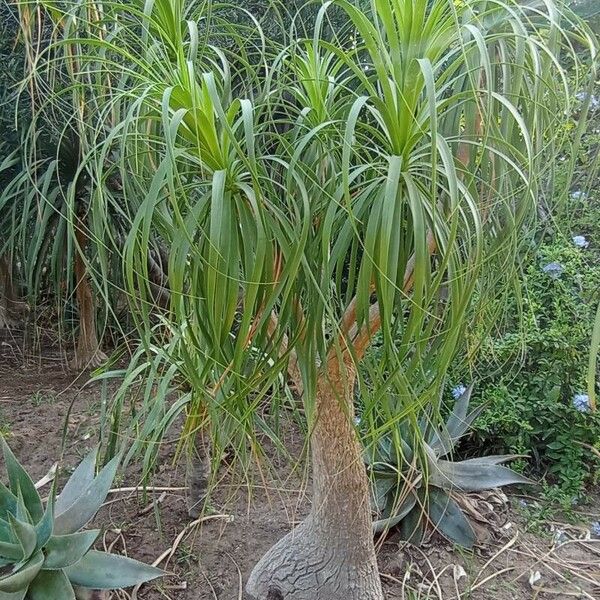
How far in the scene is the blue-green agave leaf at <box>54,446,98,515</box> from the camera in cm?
132

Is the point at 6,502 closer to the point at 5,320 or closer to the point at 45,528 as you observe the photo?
the point at 45,528

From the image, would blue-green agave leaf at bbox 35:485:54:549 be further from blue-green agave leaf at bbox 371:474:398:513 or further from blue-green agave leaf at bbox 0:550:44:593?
blue-green agave leaf at bbox 371:474:398:513

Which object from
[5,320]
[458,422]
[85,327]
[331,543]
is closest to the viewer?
[331,543]

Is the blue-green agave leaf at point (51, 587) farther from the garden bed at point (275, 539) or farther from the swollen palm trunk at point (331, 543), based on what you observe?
the swollen palm trunk at point (331, 543)

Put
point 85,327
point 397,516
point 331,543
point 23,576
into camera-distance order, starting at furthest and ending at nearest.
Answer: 1. point 85,327
2. point 397,516
3. point 331,543
4. point 23,576

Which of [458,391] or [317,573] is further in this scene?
[458,391]

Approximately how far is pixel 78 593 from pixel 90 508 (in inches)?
6.1

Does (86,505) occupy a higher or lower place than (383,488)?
higher

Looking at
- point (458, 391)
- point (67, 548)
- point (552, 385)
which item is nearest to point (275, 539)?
point (67, 548)

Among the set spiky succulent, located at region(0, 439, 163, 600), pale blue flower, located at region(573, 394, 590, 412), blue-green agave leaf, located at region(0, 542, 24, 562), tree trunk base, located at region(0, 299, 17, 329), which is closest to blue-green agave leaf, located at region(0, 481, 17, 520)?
spiky succulent, located at region(0, 439, 163, 600)

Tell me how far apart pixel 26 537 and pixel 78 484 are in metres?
0.22

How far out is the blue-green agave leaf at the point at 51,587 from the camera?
1.08 m

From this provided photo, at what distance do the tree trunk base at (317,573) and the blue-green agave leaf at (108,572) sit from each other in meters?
0.25

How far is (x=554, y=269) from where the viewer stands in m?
1.84
